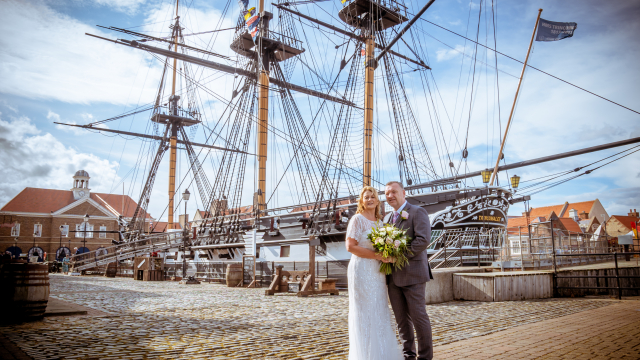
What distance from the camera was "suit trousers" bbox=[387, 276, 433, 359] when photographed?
3.94 meters

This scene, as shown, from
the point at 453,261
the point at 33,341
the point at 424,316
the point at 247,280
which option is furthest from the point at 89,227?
the point at 424,316

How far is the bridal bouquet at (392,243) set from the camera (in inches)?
158

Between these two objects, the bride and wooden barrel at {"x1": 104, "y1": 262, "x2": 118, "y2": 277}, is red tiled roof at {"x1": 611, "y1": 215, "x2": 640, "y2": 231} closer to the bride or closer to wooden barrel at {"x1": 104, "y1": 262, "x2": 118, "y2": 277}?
wooden barrel at {"x1": 104, "y1": 262, "x2": 118, "y2": 277}

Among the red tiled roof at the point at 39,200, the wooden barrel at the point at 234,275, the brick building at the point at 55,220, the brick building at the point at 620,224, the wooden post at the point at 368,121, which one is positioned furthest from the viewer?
the brick building at the point at 620,224

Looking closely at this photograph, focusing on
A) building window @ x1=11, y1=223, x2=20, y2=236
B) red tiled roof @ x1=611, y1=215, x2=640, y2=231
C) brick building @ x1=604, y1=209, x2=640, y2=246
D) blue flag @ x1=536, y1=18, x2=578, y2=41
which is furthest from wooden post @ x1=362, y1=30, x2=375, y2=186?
red tiled roof @ x1=611, y1=215, x2=640, y2=231

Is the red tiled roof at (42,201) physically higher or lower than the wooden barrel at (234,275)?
higher

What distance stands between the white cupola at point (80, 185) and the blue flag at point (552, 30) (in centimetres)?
5813

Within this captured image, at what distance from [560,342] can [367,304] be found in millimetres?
2601

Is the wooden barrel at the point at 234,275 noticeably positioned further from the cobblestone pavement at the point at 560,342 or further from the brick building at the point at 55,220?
the brick building at the point at 55,220

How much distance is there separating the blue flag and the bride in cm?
1536

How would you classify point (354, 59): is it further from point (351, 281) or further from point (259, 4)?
point (351, 281)

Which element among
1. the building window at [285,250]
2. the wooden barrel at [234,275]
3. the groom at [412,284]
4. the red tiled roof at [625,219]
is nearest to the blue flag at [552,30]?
the building window at [285,250]

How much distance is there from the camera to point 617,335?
5250mm

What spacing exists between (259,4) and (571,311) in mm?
27925
